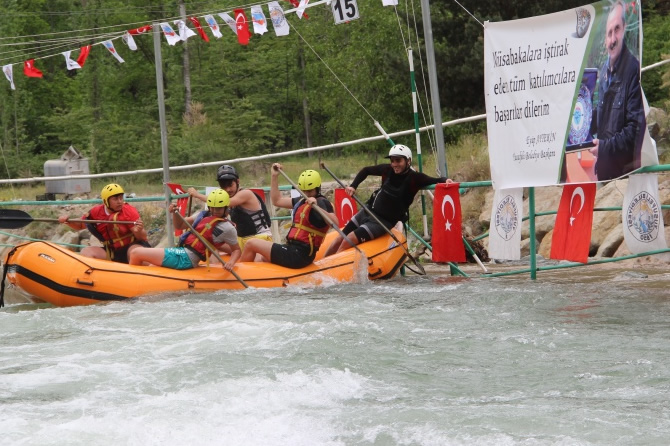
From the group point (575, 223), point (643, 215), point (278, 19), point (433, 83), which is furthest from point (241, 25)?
point (643, 215)

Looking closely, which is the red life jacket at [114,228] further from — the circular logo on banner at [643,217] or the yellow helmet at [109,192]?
the circular logo on banner at [643,217]

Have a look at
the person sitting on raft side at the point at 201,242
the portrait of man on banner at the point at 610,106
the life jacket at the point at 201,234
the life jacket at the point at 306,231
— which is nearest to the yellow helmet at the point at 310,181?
the life jacket at the point at 306,231

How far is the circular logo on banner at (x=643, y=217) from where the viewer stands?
370 inches

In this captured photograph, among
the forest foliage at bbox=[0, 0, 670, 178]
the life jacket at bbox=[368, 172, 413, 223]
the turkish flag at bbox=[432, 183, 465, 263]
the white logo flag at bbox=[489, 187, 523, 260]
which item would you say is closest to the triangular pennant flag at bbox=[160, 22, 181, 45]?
the life jacket at bbox=[368, 172, 413, 223]

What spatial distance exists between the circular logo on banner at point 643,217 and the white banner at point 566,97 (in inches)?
12.0

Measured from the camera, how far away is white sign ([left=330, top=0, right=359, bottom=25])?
517 inches

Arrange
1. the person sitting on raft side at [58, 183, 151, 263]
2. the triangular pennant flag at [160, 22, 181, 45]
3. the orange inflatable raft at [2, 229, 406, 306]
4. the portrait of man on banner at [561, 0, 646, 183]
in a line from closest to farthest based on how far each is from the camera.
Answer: the portrait of man on banner at [561, 0, 646, 183] → the orange inflatable raft at [2, 229, 406, 306] → the person sitting on raft side at [58, 183, 151, 263] → the triangular pennant flag at [160, 22, 181, 45]

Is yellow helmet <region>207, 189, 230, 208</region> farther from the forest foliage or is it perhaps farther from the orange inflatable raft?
the forest foliage

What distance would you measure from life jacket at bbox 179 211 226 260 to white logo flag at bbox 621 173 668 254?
13.9ft

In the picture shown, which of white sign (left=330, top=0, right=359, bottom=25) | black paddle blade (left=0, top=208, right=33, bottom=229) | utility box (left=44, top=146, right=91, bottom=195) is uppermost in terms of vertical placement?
white sign (left=330, top=0, right=359, bottom=25)

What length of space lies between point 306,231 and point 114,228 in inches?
85.9

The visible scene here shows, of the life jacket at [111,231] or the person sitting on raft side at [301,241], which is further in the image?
the life jacket at [111,231]

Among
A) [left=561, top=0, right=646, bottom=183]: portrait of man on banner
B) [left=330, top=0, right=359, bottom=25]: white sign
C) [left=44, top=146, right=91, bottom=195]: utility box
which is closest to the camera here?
Answer: [left=561, top=0, right=646, bottom=183]: portrait of man on banner

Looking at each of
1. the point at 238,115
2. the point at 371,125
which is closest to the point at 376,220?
the point at 371,125
